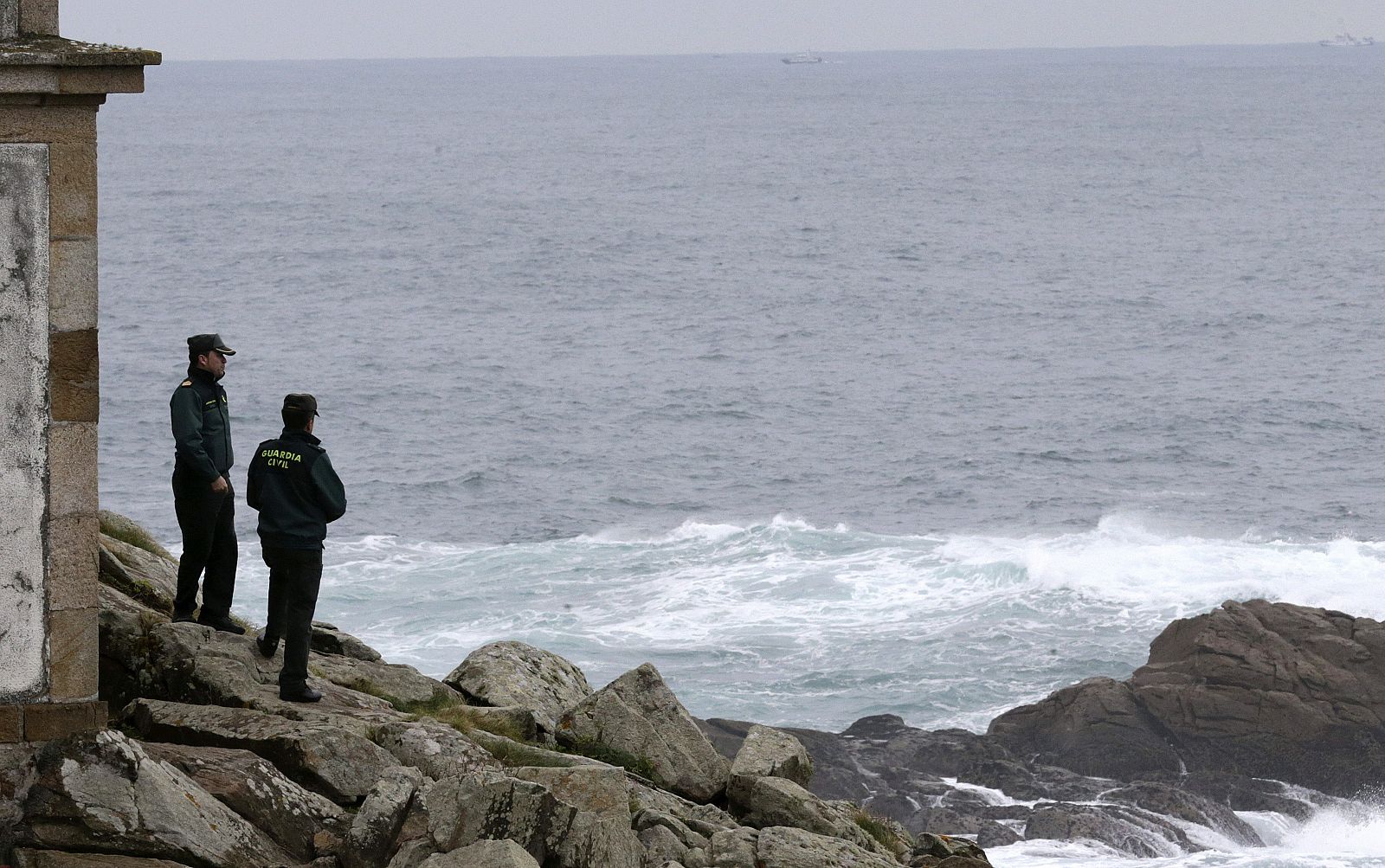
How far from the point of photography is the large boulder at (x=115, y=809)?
984 centimetres

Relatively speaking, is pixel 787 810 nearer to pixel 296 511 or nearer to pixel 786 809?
pixel 786 809

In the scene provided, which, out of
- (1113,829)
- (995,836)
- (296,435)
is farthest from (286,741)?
(1113,829)

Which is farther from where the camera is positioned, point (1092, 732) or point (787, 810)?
point (1092, 732)

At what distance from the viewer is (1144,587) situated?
4375cm

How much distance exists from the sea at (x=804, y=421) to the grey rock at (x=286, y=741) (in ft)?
59.9

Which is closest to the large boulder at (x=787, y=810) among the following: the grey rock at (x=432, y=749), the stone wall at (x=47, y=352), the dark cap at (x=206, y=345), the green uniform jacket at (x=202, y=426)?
the grey rock at (x=432, y=749)

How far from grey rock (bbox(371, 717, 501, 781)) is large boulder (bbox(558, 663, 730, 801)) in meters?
1.96

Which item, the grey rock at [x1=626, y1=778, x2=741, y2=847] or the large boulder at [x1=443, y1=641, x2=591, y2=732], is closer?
the grey rock at [x1=626, y1=778, x2=741, y2=847]

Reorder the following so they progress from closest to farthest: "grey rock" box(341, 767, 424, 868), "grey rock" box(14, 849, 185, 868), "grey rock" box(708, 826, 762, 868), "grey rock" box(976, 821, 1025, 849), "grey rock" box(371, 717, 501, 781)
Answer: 1. "grey rock" box(14, 849, 185, 868)
2. "grey rock" box(341, 767, 424, 868)
3. "grey rock" box(708, 826, 762, 868)
4. "grey rock" box(371, 717, 501, 781)
5. "grey rock" box(976, 821, 1025, 849)

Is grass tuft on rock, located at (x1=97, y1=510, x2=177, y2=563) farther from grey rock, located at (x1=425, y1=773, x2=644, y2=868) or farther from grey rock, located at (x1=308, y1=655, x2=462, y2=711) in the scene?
grey rock, located at (x1=425, y1=773, x2=644, y2=868)

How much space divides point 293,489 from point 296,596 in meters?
0.78

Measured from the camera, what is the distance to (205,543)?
42.5 ft

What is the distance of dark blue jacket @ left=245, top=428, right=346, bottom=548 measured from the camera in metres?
12.0

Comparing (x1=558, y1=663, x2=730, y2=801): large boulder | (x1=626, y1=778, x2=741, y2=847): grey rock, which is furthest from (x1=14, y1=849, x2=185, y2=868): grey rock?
(x1=558, y1=663, x2=730, y2=801): large boulder
